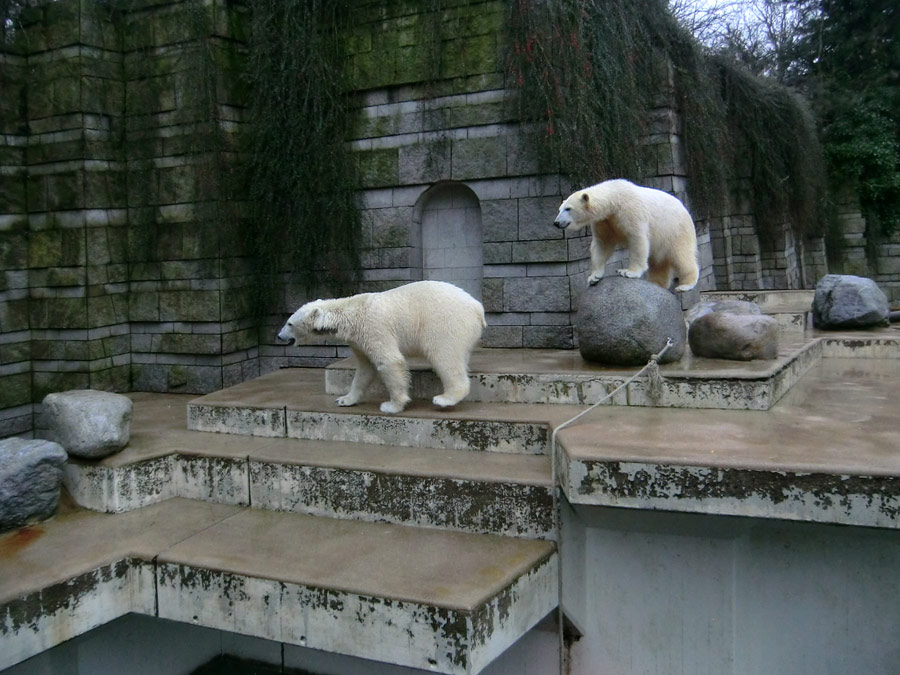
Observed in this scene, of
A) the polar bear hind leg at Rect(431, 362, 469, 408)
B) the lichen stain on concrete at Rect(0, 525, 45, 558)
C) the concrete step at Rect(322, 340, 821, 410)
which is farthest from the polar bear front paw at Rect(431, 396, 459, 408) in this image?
the lichen stain on concrete at Rect(0, 525, 45, 558)

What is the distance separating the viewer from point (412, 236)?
24.6 feet

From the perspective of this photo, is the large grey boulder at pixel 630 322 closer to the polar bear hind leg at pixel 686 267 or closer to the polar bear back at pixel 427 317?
the polar bear hind leg at pixel 686 267

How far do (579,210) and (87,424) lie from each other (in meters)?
3.67

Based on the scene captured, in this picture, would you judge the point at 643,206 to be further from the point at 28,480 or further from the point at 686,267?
the point at 28,480

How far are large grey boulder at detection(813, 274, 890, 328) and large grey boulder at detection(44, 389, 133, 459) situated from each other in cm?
680

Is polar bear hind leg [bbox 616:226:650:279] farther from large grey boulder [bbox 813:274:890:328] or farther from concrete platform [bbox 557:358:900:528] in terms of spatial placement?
large grey boulder [bbox 813:274:890:328]

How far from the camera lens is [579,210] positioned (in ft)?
17.5

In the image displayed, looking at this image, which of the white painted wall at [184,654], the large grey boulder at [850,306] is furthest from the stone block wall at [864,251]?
the white painted wall at [184,654]

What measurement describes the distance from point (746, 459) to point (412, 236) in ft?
15.1

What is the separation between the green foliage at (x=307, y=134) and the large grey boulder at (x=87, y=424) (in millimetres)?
3030

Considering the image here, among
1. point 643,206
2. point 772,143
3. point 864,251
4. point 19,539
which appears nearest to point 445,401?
point 643,206

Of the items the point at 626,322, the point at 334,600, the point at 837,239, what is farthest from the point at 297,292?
the point at 837,239

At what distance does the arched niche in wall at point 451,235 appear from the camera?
7.47 metres

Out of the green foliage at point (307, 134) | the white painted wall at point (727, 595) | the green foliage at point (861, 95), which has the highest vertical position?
the green foliage at point (861, 95)
